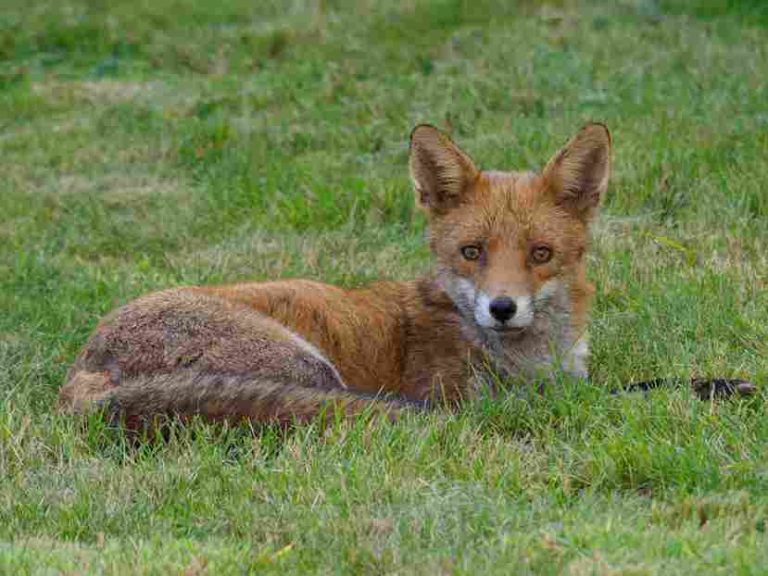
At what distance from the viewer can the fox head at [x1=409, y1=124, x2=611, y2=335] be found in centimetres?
582

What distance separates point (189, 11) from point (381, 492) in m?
12.4

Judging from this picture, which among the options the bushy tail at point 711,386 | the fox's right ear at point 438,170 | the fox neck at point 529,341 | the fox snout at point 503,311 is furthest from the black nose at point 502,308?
the fox's right ear at point 438,170

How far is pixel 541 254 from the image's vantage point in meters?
5.95

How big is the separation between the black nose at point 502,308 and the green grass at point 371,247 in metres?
0.36

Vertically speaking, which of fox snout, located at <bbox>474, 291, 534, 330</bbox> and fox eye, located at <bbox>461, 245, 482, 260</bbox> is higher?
fox eye, located at <bbox>461, 245, 482, 260</bbox>

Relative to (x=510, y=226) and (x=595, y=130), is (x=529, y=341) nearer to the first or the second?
(x=510, y=226)

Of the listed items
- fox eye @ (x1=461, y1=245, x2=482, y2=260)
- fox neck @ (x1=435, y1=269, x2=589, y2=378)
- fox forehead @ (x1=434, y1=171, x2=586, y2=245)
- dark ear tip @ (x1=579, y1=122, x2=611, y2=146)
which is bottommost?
fox neck @ (x1=435, y1=269, x2=589, y2=378)

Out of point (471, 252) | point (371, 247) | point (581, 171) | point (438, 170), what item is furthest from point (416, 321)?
point (371, 247)

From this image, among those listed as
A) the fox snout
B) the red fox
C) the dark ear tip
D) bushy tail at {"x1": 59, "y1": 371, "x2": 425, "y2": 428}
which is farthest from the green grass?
the dark ear tip

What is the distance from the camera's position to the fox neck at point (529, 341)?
6.18 meters

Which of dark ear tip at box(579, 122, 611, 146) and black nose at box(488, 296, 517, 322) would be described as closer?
black nose at box(488, 296, 517, 322)

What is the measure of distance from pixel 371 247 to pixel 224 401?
3370 millimetres

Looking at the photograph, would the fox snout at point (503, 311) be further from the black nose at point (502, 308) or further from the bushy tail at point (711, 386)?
the bushy tail at point (711, 386)

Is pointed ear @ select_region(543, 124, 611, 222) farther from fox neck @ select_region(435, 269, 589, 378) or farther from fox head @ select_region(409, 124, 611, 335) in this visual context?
fox neck @ select_region(435, 269, 589, 378)
